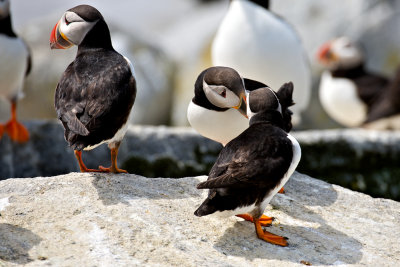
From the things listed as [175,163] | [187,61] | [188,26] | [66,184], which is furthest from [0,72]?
[188,26]

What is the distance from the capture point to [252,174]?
3.87 metres

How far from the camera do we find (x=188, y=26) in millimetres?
17594

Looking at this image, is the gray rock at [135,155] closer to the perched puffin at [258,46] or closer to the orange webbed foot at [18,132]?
the orange webbed foot at [18,132]

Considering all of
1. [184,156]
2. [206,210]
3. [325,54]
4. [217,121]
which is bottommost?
[184,156]

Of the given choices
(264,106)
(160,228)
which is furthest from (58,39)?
(160,228)

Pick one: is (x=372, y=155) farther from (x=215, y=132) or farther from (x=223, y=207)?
(x=223, y=207)

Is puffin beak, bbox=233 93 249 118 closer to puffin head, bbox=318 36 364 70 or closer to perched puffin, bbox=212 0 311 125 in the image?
perched puffin, bbox=212 0 311 125

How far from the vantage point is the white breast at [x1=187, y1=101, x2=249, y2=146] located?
4.85m

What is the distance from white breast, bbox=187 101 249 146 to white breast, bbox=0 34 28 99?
3.05 metres

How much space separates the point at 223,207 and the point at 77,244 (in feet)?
2.79

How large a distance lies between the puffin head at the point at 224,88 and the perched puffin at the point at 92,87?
52 centimetres

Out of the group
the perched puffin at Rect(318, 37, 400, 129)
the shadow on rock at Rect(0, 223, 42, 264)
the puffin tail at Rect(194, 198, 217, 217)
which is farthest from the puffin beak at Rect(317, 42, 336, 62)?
the shadow on rock at Rect(0, 223, 42, 264)

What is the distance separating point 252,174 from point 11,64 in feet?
13.9

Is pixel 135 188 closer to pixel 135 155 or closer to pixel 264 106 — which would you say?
pixel 264 106
